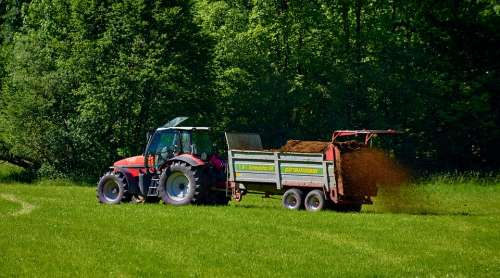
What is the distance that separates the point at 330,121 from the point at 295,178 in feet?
73.6

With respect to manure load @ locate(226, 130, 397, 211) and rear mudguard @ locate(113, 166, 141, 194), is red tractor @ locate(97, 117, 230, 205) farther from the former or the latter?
manure load @ locate(226, 130, 397, 211)

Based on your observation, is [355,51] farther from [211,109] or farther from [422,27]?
[211,109]

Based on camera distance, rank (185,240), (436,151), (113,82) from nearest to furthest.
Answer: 1. (185,240)
2. (113,82)
3. (436,151)

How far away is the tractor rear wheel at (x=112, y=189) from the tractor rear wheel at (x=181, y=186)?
147 cm

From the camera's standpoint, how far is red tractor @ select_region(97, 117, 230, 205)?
2569cm

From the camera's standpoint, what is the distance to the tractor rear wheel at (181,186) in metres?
25.4

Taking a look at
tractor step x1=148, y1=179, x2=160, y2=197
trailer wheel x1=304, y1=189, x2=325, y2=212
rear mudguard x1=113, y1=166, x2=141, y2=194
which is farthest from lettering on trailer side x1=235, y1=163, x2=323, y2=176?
rear mudguard x1=113, y1=166, x2=141, y2=194

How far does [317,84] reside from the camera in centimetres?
4841

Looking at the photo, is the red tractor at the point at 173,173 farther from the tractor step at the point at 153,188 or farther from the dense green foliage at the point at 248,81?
the dense green foliage at the point at 248,81

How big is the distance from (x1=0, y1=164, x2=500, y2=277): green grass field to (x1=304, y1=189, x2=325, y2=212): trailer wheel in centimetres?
63

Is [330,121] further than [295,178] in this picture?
Yes

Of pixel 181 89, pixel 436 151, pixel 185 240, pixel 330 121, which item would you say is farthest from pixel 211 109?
pixel 185 240

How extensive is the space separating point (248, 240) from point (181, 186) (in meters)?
8.91

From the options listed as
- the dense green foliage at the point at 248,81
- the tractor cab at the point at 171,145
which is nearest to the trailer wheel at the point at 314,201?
the tractor cab at the point at 171,145
